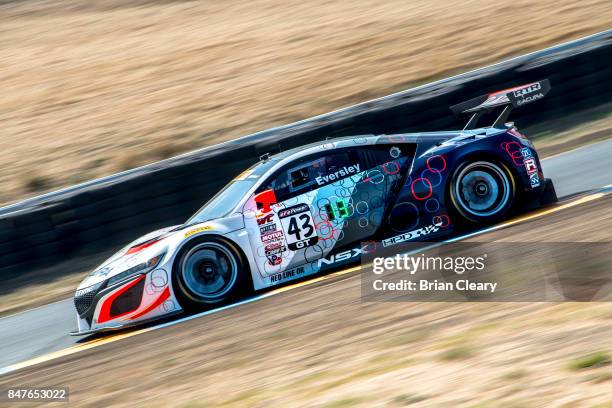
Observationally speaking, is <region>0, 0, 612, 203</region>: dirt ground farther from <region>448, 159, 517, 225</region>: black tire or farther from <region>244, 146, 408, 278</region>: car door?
<region>448, 159, 517, 225</region>: black tire

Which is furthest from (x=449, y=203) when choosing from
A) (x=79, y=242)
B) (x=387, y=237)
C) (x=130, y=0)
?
(x=130, y=0)

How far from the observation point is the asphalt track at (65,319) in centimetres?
741

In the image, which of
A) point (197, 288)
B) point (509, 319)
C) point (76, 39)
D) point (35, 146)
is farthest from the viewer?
point (76, 39)

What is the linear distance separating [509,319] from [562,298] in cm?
45

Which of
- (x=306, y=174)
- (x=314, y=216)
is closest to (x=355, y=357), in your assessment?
(x=314, y=216)

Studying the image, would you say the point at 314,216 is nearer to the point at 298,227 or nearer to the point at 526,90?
the point at 298,227

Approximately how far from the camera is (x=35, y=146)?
1500 centimetres

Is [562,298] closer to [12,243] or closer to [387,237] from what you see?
[387,237]

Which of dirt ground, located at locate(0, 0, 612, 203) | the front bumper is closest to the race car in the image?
the front bumper

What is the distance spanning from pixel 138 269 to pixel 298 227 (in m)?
1.50

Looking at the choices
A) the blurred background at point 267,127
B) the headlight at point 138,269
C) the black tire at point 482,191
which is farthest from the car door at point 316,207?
the headlight at point 138,269

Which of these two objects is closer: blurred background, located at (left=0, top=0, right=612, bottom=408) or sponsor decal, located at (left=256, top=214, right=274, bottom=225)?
blurred background, located at (left=0, top=0, right=612, bottom=408)

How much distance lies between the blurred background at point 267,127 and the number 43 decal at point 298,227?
534 mm

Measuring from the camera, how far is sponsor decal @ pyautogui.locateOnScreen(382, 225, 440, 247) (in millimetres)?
7996
